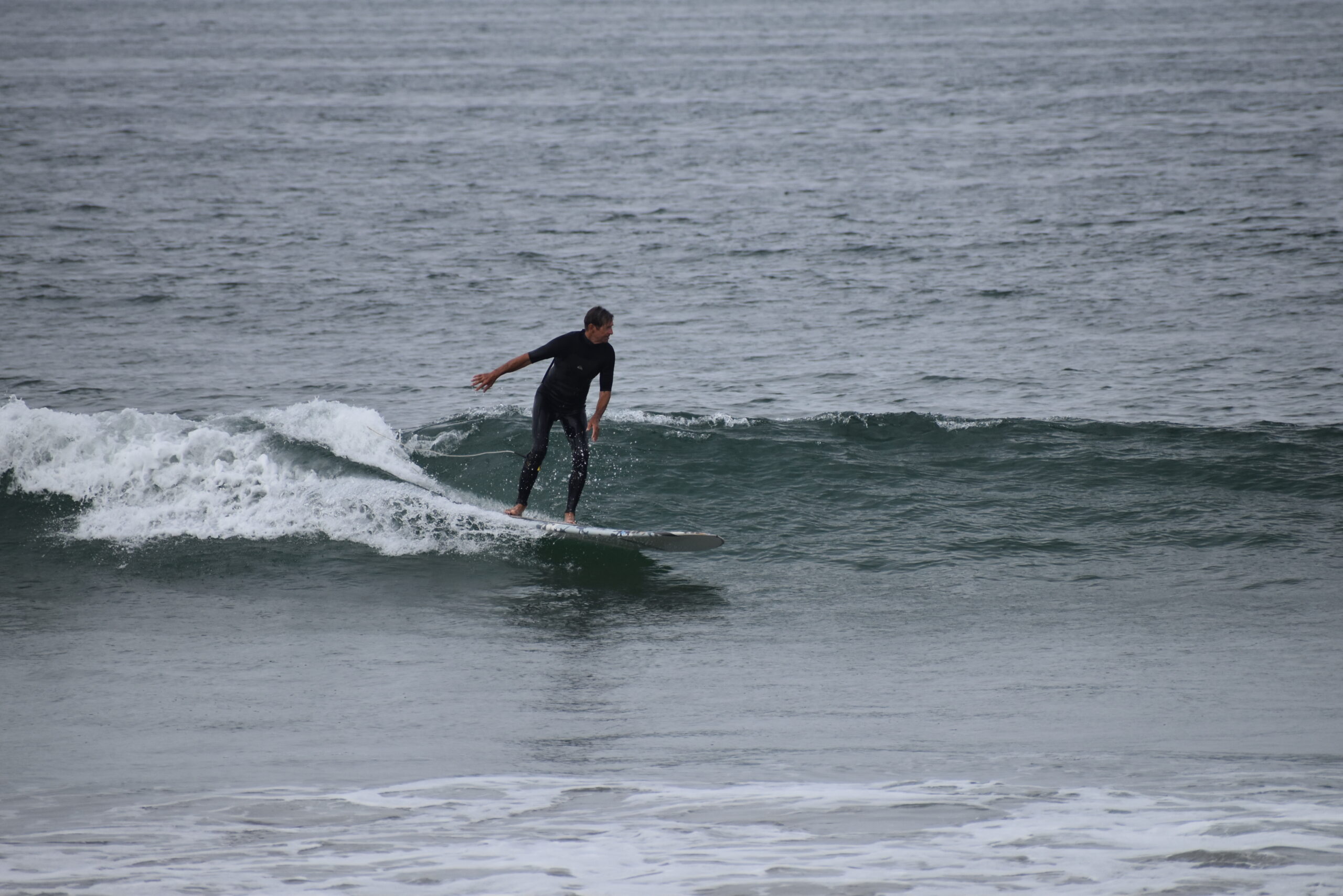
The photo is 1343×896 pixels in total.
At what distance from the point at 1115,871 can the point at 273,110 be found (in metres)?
49.7

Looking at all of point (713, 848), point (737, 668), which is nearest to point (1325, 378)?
point (737, 668)

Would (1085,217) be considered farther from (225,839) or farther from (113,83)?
(113,83)

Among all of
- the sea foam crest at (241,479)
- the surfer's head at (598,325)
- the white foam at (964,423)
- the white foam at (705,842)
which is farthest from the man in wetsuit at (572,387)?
the white foam at (964,423)

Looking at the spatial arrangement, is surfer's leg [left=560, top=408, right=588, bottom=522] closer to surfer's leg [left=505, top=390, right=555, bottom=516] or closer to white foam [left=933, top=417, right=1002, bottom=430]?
surfer's leg [left=505, top=390, right=555, bottom=516]

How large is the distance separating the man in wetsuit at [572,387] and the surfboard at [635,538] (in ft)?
0.48

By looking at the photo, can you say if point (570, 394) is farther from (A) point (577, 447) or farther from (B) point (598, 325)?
(B) point (598, 325)

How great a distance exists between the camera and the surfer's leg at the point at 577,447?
34.7 feet

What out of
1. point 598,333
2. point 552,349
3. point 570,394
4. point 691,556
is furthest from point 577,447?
point 691,556

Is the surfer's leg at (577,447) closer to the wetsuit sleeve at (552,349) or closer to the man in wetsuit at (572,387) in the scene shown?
the man in wetsuit at (572,387)

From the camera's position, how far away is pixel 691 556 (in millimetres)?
10906

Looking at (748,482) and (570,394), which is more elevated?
(570,394)

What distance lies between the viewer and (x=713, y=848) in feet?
18.8

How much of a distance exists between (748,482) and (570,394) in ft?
9.61

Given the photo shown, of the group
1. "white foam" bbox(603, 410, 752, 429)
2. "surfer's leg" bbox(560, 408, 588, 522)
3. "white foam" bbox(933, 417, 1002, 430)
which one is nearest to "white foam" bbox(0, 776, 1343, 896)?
"surfer's leg" bbox(560, 408, 588, 522)
